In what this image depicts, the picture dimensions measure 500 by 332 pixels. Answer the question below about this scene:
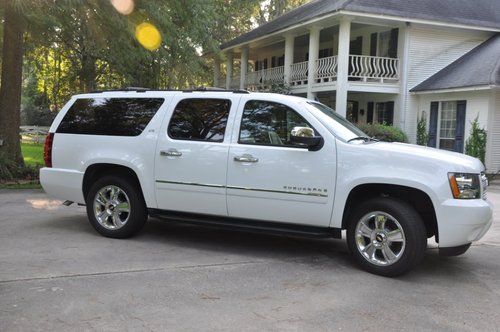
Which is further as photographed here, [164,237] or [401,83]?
[401,83]

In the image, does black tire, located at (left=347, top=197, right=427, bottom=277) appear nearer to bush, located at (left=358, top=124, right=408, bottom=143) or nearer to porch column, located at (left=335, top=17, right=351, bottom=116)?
bush, located at (left=358, top=124, right=408, bottom=143)

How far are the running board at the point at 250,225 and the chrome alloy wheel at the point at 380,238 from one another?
11.0 inches

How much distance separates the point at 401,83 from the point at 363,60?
2388 millimetres

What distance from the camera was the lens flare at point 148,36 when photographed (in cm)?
1277

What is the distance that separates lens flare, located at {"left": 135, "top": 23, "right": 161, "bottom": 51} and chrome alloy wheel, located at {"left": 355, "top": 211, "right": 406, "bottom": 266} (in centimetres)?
842

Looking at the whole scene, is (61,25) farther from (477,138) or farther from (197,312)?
(477,138)

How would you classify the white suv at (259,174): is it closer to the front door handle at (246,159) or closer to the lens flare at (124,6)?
the front door handle at (246,159)

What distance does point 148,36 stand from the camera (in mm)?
13492

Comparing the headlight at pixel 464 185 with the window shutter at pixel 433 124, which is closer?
the headlight at pixel 464 185

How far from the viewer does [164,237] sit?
7266 millimetres

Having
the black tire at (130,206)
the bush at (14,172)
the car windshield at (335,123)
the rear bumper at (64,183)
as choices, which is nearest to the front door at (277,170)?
the car windshield at (335,123)

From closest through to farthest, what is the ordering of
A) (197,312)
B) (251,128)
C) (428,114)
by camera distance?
(197,312)
(251,128)
(428,114)

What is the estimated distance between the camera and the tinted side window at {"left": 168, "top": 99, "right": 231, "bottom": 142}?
21.4 feet

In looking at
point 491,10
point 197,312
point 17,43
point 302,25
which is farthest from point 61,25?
point 491,10
